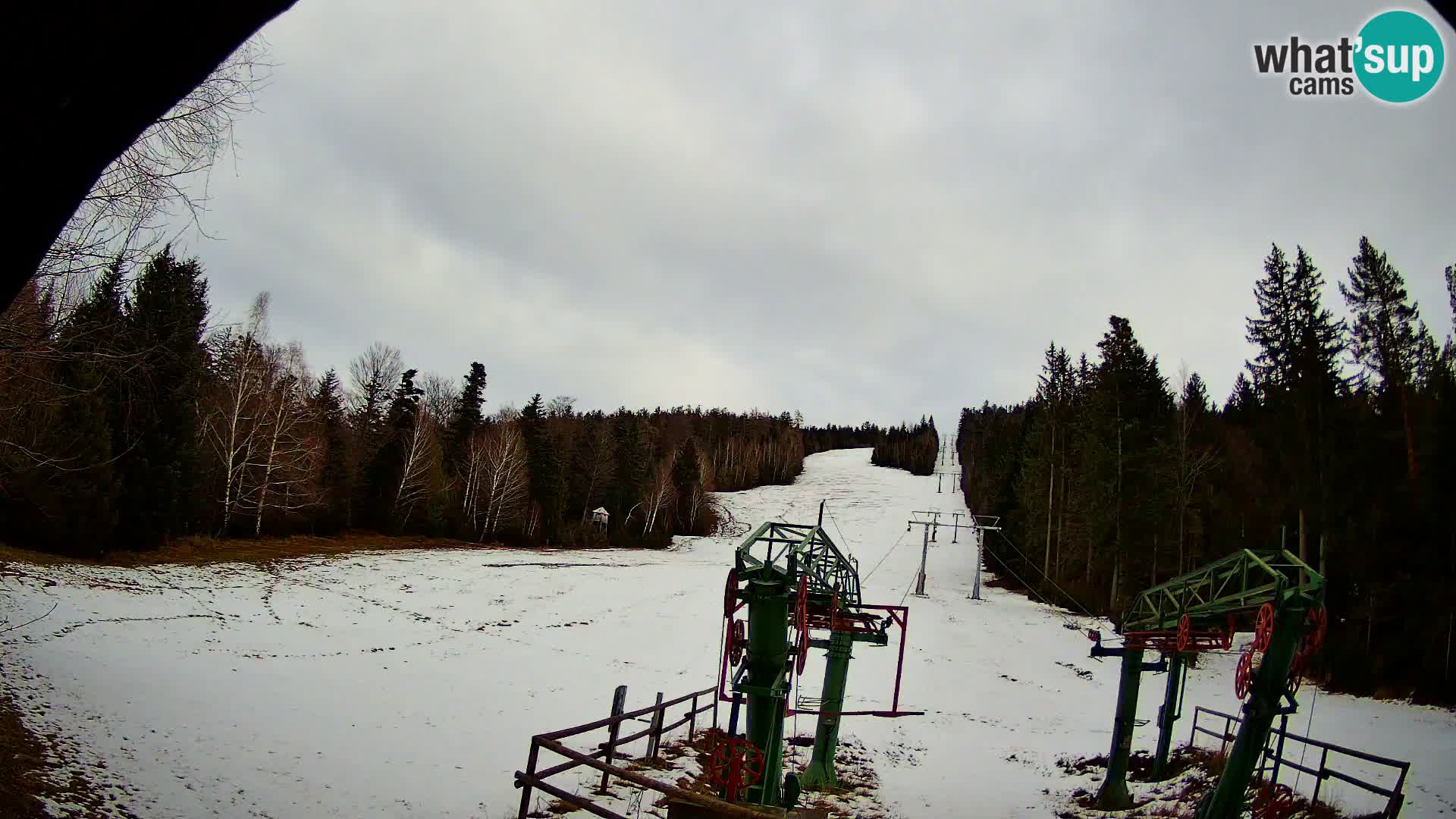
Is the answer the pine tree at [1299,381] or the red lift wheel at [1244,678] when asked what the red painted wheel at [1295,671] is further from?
the pine tree at [1299,381]

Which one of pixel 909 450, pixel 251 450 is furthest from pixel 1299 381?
pixel 909 450

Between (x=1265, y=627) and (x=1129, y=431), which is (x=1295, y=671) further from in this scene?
(x=1129, y=431)

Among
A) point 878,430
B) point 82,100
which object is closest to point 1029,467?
point 82,100

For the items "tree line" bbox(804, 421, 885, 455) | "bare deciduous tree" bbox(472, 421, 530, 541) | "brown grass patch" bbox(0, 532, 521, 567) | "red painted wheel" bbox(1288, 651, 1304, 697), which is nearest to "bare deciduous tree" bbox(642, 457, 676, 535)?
"bare deciduous tree" bbox(472, 421, 530, 541)

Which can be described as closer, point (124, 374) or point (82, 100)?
point (82, 100)

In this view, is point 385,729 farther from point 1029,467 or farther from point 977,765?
point 1029,467

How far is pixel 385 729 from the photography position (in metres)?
14.4

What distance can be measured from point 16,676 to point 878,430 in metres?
196

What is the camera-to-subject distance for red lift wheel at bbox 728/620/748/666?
36.8ft

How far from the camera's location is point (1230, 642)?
41.0ft

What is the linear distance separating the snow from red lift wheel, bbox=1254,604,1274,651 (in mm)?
4139

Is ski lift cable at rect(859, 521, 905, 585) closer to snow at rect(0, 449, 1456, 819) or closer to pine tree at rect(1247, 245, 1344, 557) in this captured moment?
snow at rect(0, 449, 1456, 819)

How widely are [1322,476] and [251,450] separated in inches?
1756

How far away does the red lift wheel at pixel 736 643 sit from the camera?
1120 cm
